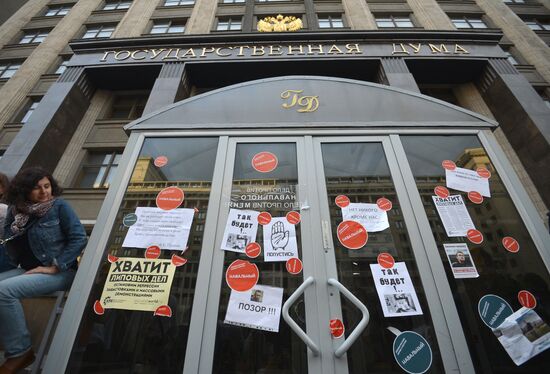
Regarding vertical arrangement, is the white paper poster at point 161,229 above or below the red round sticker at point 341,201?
below

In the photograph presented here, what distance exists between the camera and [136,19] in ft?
43.6

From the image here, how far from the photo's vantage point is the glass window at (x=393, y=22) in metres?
12.5

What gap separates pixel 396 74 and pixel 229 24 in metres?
9.12

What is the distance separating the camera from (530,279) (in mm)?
2547

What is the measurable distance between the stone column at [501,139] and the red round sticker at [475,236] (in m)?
6.81

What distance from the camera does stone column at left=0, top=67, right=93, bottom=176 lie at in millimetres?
7930

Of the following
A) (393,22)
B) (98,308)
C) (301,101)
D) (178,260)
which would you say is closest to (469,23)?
(393,22)

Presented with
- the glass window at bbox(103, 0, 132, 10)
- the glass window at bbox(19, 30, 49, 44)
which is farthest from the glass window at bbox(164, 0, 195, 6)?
the glass window at bbox(19, 30, 49, 44)

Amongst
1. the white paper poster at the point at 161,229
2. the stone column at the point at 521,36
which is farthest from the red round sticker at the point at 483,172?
the stone column at the point at 521,36

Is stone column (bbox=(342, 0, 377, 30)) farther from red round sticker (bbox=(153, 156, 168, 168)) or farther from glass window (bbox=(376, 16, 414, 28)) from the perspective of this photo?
red round sticker (bbox=(153, 156, 168, 168))

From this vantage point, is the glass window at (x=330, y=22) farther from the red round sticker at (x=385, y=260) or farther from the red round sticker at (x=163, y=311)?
the red round sticker at (x=163, y=311)

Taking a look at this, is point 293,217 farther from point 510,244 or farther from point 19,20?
point 19,20

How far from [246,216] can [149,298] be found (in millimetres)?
1234

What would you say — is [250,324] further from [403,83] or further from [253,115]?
[403,83]
